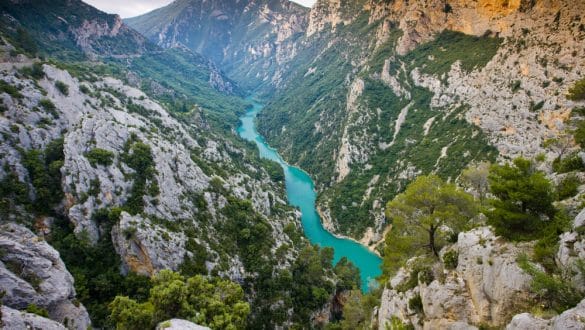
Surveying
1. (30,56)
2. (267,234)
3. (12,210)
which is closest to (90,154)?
(12,210)

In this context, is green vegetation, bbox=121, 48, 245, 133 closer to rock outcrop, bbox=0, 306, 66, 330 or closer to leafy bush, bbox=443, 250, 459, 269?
rock outcrop, bbox=0, 306, 66, 330

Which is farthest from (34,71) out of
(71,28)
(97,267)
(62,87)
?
(71,28)

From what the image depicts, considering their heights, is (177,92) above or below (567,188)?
Answer: above

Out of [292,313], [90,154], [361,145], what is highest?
[361,145]

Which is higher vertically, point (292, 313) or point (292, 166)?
point (292, 166)

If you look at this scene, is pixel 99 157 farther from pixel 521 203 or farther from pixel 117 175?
pixel 521 203

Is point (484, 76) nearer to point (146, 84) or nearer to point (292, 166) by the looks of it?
point (292, 166)
